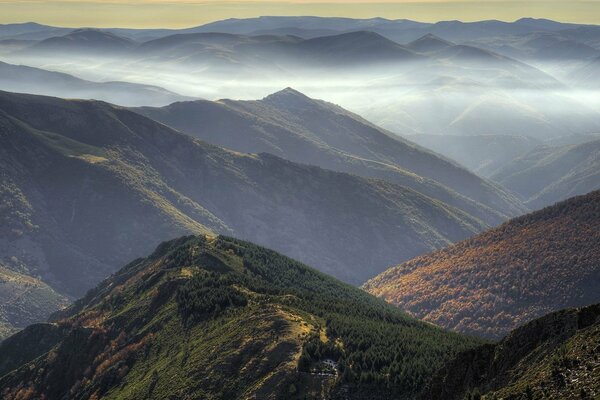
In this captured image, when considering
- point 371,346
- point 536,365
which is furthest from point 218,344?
point 536,365

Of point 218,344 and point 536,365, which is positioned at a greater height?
point 536,365

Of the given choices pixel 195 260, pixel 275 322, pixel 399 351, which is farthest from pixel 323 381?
pixel 195 260

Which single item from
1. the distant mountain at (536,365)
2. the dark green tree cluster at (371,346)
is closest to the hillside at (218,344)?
the dark green tree cluster at (371,346)

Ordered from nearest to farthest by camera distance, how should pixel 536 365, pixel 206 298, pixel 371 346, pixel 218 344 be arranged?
1. pixel 536 365
2. pixel 371 346
3. pixel 218 344
4. pixel 206 298

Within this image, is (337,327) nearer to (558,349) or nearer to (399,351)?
(399,351)

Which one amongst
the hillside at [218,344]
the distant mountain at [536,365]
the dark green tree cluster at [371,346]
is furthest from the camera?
the hillside at [218,344]

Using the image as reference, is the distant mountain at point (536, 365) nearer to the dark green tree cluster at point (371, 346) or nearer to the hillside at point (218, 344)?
the dark green tree cluster at point (371, 346)

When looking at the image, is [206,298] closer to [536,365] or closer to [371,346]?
[371,346]
